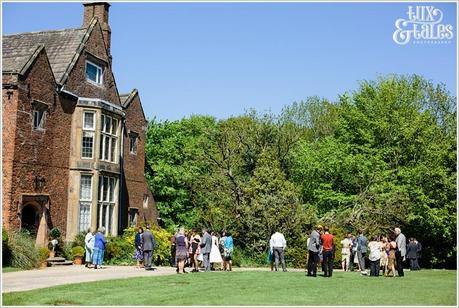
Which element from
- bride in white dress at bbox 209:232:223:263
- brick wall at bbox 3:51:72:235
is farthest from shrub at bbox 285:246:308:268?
brick wall at bbox 3:51:72:235

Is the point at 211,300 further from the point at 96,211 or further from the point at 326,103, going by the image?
the point at 326,103

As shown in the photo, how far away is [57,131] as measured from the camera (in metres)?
27.2

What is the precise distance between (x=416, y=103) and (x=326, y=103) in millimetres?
14533

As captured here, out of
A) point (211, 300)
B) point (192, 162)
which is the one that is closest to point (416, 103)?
point (192, 162)

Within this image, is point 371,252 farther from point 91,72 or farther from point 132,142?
point 132,142

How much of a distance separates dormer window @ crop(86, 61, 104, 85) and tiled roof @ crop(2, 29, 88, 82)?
127 centimetres

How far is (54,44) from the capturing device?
2994cm

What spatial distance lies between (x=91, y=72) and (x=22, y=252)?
1157 centimetres

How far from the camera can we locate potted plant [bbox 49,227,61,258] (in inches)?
982

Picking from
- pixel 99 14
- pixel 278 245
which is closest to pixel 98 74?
pixel 99 14

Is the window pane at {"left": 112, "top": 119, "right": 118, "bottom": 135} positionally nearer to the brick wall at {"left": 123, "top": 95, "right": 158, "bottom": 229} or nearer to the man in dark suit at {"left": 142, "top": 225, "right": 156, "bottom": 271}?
the brick wall at {"left": 123, "top": 95, "right": 158, "bottom": 229}

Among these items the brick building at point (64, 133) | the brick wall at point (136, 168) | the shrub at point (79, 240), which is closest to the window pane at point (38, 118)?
the brick building at point (64, 133)

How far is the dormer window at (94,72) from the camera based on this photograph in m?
30.1

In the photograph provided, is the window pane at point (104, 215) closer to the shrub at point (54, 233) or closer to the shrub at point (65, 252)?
the shrub at point (65, 252)
